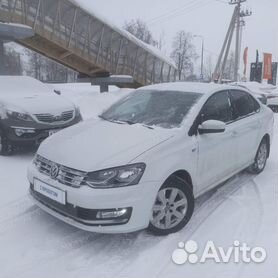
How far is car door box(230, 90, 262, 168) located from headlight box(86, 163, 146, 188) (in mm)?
1982

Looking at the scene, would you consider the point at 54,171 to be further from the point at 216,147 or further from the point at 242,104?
the point at 242,104

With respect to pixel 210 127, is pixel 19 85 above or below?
above

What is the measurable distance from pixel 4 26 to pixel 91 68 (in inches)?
224

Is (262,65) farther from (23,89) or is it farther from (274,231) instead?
(274,231)

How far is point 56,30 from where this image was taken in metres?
14.6

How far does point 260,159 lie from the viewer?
17.8 ft

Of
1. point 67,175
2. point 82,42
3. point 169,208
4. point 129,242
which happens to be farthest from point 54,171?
point 82,42

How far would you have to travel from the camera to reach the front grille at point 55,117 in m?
5.79

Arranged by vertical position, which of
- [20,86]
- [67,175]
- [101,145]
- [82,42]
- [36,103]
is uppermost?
[82,42]

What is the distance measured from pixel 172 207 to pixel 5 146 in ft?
12.0

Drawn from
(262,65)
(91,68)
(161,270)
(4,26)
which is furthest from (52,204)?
(262,65)

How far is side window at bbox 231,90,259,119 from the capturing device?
471cm

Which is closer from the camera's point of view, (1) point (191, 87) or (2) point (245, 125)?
(1) point (191, 87)

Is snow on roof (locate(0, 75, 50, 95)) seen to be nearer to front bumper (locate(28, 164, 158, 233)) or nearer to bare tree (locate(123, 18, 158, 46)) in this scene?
front bumper (locate(28, 164, 158, 233))
